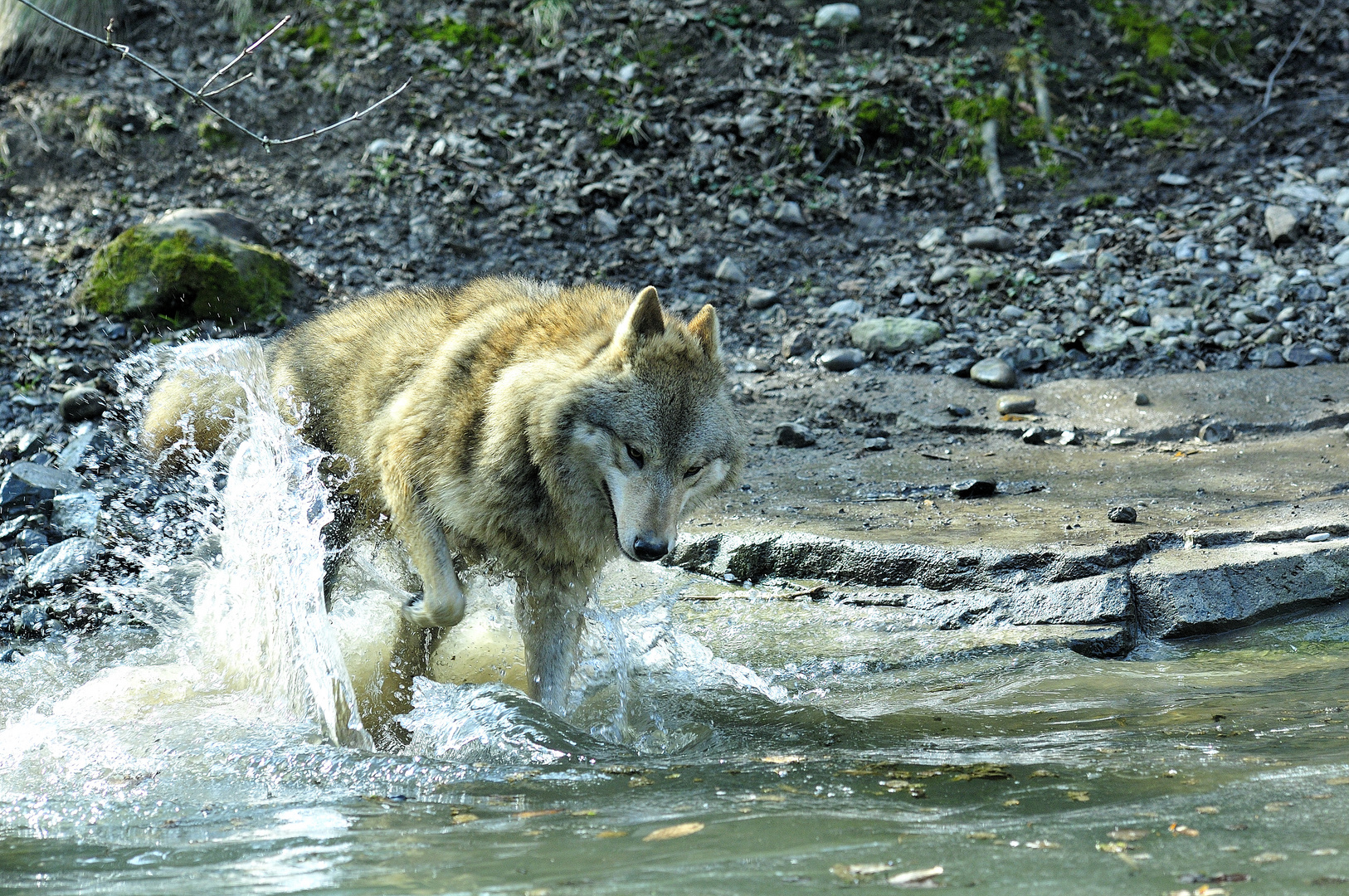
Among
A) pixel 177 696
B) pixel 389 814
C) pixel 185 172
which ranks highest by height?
pixel 185 172

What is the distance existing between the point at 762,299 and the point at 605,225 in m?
1.66

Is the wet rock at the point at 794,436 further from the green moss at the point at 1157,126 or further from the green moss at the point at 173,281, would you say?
the green moss at the point at 1157,126

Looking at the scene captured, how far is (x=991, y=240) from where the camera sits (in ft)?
29.7

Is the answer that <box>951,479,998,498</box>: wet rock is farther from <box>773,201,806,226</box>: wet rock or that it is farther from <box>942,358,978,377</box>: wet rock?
<box>773,201,806,226</box>: wet rock

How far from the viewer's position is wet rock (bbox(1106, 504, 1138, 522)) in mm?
5254

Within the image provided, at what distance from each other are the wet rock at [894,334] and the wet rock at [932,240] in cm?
125

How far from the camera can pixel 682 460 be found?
4035 millimetres

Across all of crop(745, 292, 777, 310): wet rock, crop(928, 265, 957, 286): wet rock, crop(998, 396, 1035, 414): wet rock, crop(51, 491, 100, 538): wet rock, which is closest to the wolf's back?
crop(51, 491, 100, 538): wet rock

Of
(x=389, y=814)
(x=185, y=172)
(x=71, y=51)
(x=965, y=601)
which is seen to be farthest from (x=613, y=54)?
(x=389, y=814)

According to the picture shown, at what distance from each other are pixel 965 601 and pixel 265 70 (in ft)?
29.2

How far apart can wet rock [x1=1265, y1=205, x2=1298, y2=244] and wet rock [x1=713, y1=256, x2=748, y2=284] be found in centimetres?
393

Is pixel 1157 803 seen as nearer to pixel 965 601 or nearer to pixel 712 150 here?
pixel 965 601

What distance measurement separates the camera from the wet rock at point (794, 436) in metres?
6.86

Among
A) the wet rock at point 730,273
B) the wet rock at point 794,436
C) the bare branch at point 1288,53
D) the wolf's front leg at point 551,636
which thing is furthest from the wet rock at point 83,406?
the bare branch at point 1288,53
